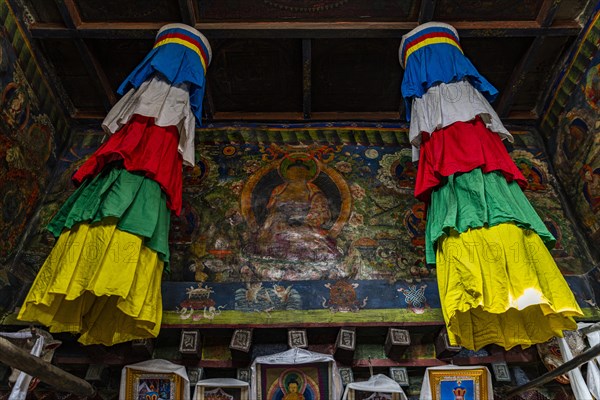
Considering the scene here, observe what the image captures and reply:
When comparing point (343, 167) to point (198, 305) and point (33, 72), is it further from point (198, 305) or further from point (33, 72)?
point (33, 72)

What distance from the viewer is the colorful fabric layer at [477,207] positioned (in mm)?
4086

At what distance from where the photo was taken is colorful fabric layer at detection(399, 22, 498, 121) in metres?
5.07

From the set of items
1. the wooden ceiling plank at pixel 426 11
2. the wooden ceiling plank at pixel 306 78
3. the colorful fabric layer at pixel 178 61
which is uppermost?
the wooden ceiling plank at pixel 306 78

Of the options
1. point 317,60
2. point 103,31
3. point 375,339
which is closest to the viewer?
point 375,339

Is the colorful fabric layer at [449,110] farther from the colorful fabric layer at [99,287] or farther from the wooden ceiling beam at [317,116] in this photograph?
the colorful fabric layer at [99,287]

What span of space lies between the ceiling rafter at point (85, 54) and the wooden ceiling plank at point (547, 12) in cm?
484

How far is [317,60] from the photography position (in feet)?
20.4

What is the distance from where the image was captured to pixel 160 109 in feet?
16.1

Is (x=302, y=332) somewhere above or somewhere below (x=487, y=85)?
below


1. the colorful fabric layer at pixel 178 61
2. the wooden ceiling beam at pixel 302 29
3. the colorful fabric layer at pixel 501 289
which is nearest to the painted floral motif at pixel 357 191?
the wooden ceiling beam at pixel 302 29

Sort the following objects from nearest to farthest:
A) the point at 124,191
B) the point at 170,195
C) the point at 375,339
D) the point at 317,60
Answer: the point at 124,191
the point at 170,195
the point at 375,339
the point at 317,60

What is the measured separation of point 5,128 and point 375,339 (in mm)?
4092

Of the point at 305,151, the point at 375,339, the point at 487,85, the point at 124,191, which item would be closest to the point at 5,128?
the point at 124,191

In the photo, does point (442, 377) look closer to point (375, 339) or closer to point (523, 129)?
point (375, 339)
